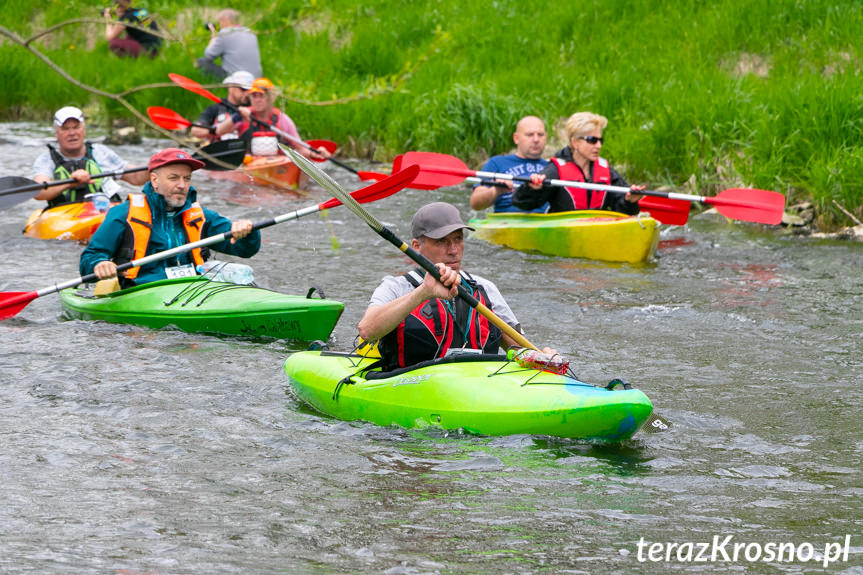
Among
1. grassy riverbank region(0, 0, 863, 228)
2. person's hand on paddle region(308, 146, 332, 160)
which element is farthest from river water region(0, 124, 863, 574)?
person's hand on paddle region(308, 146, 332, 160)

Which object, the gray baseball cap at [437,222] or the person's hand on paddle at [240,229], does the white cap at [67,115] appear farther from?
the gray baseball cap at [437,222]

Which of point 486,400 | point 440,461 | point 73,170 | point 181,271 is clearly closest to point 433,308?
point 486,400

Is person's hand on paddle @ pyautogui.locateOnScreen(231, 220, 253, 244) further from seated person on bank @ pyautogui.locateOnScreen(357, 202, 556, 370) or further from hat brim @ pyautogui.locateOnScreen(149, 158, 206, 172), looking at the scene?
seated person on bank @ pyautogui.locateOnScreen(357, 202, 556, 370)

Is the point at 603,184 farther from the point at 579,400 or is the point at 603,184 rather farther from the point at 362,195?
the point at 579,400

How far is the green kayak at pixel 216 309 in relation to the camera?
7262 mm

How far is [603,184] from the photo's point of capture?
10.2m

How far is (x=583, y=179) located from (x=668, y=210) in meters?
0.82

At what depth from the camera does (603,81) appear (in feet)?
44.5

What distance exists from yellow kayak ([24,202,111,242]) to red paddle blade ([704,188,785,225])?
5.49 m

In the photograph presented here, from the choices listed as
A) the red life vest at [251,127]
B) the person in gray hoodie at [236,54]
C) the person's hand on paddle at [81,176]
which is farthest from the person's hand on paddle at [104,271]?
the person in gray hoodie at [236,54]

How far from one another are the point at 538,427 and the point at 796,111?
7.23 metres

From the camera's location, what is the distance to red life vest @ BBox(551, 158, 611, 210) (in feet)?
33.3

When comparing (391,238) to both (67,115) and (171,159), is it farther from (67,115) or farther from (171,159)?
(67,115)

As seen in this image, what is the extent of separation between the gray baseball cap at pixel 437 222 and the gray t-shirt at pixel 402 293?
0.85ft
